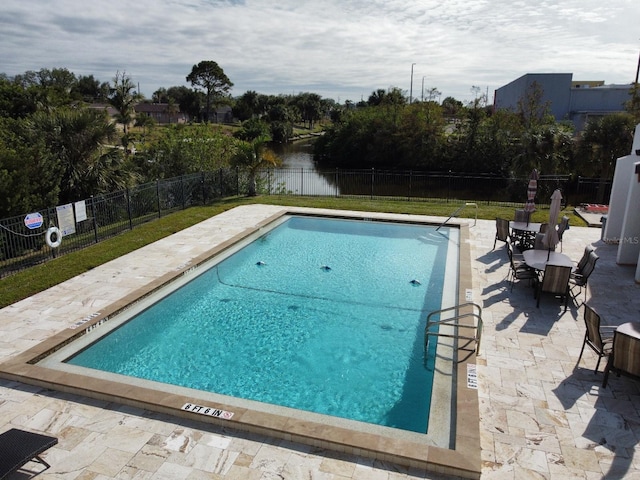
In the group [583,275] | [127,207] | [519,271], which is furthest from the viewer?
[127,207]

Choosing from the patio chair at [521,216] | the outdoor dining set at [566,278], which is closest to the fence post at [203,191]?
the outdoor dining set at [566,278]

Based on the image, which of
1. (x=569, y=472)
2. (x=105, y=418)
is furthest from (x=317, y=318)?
(x=569, y=472)

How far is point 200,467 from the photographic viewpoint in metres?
4.45

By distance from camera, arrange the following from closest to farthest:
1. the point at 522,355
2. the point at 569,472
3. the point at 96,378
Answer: the point at 569,472
the point at 96,378
the point at 522,355

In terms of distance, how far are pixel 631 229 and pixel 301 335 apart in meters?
8.25

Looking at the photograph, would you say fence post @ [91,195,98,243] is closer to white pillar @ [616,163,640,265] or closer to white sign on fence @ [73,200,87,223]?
white sign on fence @ [73,200,87,223]

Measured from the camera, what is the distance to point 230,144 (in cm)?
2181

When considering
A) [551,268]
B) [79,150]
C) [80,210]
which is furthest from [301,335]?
[79,150]

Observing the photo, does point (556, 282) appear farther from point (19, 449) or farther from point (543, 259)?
point (19, 449)

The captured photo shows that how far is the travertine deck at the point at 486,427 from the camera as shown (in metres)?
4.43

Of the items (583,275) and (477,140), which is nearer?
(583,275)

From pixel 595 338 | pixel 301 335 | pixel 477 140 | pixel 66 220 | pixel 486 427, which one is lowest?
pixel 301 335

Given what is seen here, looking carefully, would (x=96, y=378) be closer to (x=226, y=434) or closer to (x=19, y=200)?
(x=226, y=434)

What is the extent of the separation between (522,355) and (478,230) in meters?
7.98
